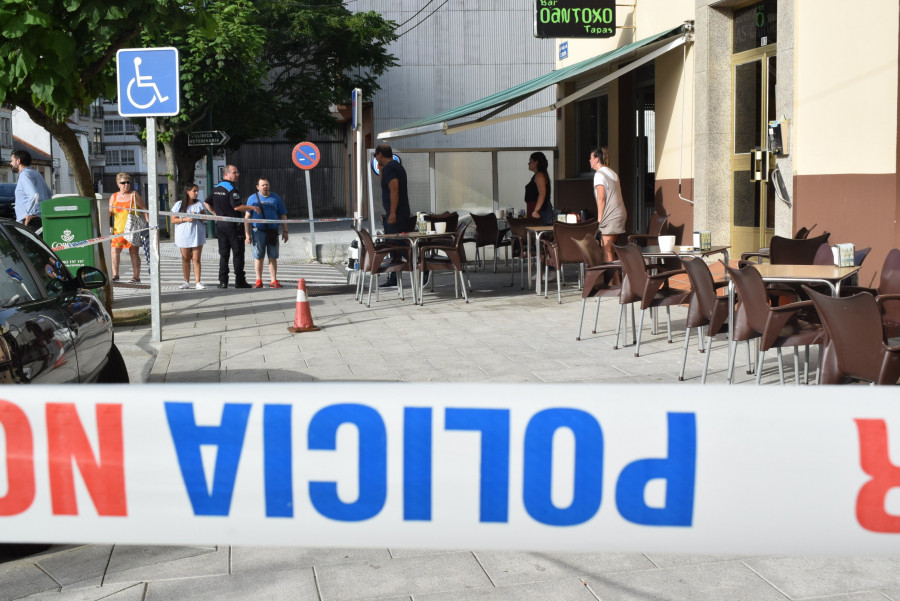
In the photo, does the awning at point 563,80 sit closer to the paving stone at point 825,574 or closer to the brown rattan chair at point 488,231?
the brown rattan chair at point 488,231

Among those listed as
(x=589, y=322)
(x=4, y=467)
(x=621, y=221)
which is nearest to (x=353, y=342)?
(x=589, y=322)

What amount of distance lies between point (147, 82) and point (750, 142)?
22.1ft

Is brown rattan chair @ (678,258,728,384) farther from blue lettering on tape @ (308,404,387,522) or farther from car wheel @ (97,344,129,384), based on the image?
blue lettering on tape @ (308,404,387,522)

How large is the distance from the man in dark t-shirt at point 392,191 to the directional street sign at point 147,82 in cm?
402

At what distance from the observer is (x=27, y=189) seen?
13156 millimetres

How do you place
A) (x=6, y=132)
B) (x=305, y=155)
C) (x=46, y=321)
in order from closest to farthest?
(x=46, y=321) < (x=305, y=155) < (x=6, y=132)

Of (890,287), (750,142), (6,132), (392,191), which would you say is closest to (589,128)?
(392,191)

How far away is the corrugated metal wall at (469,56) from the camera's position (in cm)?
3453

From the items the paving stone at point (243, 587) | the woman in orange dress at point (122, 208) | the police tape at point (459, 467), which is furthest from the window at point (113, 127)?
the police tape at point (459, 467)

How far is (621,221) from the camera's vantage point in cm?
1159

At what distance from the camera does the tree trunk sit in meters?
10.6

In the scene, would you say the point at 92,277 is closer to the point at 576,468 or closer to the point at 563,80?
the point at 576,468

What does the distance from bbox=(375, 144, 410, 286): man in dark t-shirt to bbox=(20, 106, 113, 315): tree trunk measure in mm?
3459

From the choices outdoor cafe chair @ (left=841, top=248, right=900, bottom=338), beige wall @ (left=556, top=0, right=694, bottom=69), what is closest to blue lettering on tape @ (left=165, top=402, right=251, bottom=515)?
outdoor cafe chair @ (left=841, top=248, right=900, bottom=338)
